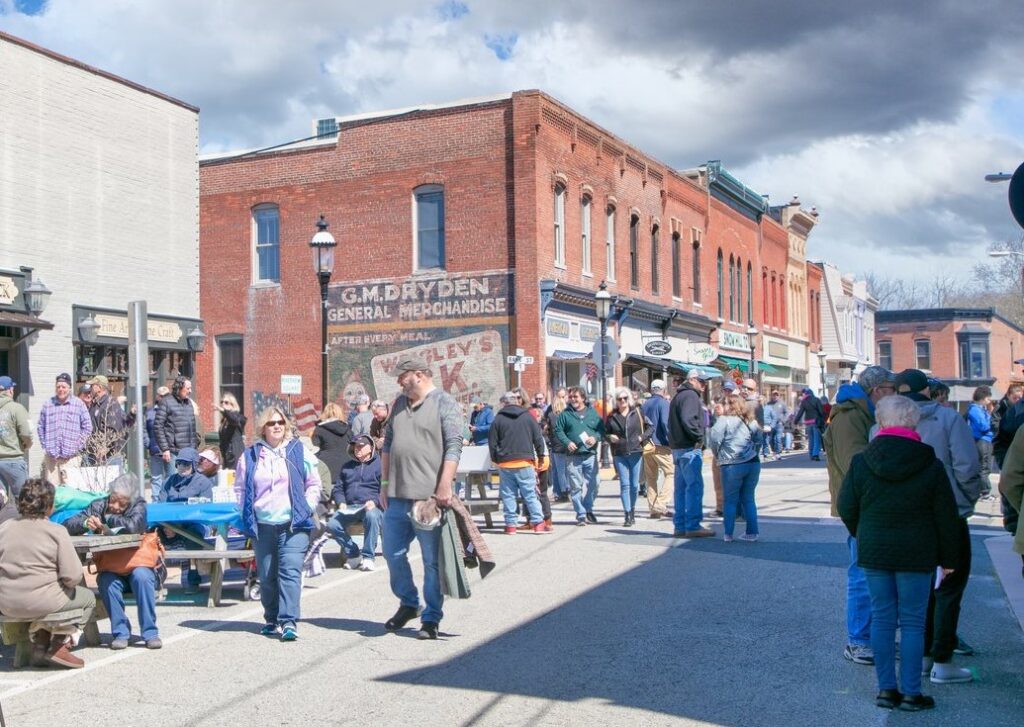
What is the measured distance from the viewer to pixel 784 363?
177 feet

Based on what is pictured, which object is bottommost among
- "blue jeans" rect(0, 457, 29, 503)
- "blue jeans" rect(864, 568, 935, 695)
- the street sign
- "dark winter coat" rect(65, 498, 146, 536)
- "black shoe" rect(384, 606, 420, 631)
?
"black shoe" rect(384, 606, 420, 631)

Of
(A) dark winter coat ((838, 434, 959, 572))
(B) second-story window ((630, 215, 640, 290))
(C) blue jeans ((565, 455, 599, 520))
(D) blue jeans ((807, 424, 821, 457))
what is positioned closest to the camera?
(A) dark winter coat ((838, 434, 959, 572))

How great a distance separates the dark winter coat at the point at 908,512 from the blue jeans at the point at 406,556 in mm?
3332

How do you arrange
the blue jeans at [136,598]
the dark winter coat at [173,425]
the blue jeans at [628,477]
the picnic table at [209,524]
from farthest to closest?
the dark winter coat at [173,425] < the blue jeans at [628,477] < the picnic table at [209,524] < the blue jeans at [136,598]

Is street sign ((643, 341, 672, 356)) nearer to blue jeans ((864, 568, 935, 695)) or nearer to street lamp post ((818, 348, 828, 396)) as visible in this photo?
street lamp post ((818, 348, 828, 396))

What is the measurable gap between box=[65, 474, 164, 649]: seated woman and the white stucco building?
34.0ft

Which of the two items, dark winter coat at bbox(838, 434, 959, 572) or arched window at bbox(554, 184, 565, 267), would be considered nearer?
dark winter coat at bbox(838, 434, 959, 572)

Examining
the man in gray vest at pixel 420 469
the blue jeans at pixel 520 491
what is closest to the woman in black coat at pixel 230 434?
the blue jeans at pixel 520 491

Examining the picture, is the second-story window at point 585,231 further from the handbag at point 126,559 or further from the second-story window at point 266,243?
the handbag at point 126,559

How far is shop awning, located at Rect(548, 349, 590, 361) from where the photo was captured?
30122 mm

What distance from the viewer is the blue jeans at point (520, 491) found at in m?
15.3

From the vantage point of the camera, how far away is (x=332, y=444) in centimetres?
1358

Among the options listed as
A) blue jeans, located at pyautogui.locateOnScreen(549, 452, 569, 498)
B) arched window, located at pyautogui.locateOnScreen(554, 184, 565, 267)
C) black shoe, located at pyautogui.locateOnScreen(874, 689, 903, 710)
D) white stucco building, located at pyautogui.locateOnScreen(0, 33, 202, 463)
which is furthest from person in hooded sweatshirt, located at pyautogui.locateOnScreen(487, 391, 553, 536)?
arched window, located at pyautogui.locateOnScreen(554, 184, 565, 267)

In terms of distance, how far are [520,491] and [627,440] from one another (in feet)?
5.44
